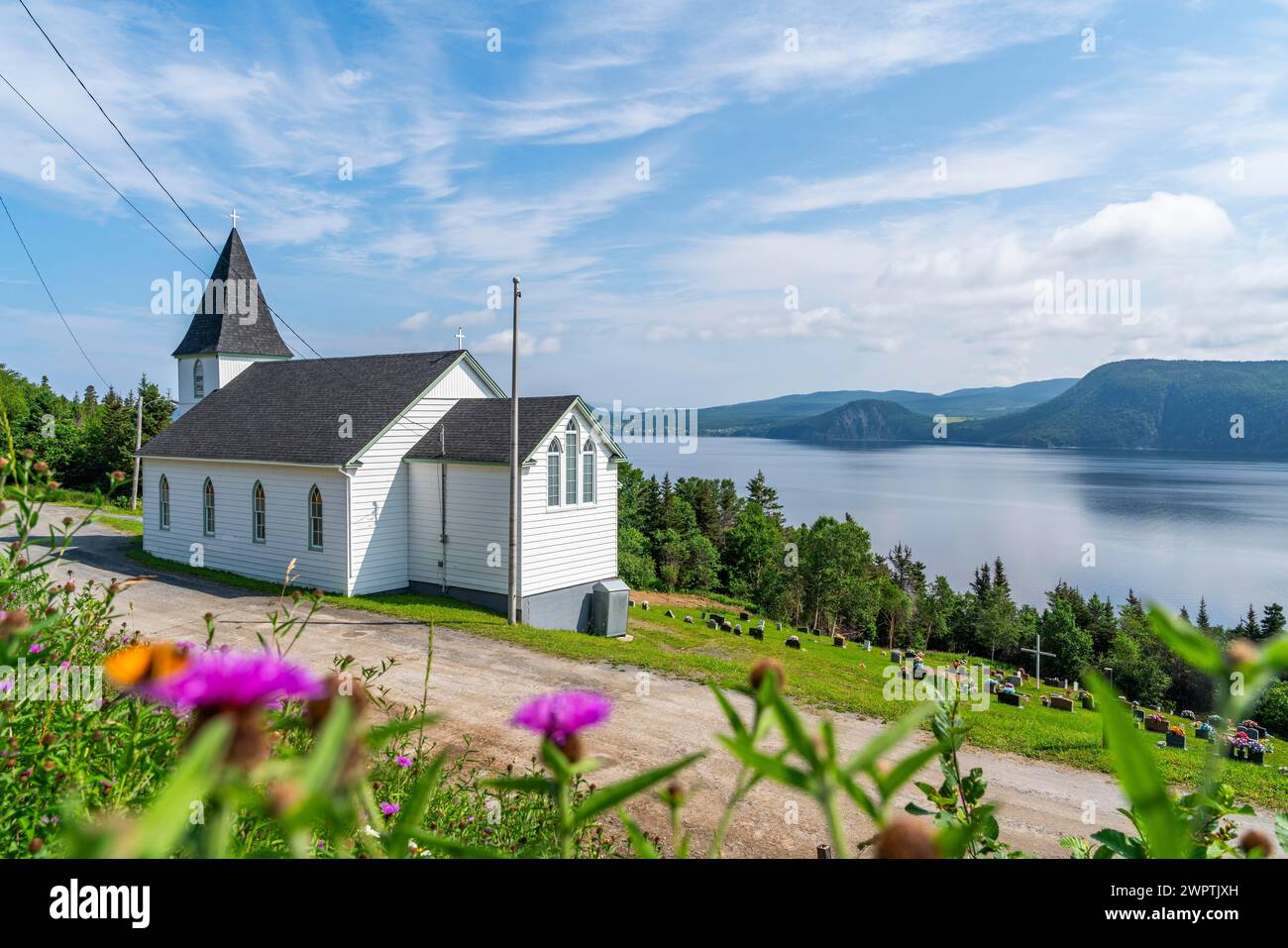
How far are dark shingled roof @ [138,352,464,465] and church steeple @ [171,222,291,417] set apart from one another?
1.58m

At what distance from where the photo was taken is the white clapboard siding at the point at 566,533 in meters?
21.2

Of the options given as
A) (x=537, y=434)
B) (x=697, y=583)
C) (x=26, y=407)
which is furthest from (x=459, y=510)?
(x=26, y=407)

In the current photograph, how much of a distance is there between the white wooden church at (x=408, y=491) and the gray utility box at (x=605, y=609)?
0.04 meters

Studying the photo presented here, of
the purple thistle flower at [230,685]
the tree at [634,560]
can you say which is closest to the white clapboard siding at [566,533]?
the purple thistle flower at [230,685]

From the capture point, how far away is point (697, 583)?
60812 millimetres

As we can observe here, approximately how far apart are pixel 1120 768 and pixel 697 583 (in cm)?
6098

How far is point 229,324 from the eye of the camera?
101 ft

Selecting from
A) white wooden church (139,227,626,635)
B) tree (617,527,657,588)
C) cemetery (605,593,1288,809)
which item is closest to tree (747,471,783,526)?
tree (617,527,657,588)

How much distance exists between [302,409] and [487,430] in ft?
23.3

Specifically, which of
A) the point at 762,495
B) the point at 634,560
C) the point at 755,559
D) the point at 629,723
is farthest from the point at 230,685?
the point at 762,495

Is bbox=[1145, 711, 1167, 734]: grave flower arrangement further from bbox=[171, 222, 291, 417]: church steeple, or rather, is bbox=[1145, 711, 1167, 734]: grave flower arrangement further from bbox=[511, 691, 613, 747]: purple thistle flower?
bbox=[171, 222, 291, 417]: church steeple

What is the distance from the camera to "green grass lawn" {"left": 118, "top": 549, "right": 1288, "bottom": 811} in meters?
12.6

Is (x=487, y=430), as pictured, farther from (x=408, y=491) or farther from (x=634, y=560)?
(x=634, y=560)
